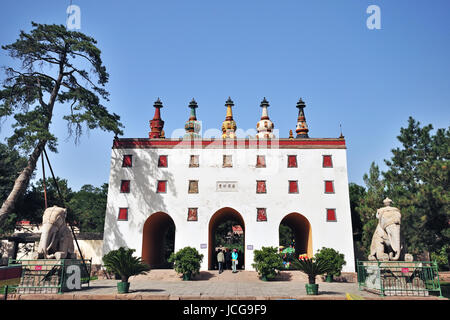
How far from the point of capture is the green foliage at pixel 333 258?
20250 millimetres

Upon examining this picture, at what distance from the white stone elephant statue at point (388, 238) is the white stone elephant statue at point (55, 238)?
42.8ft

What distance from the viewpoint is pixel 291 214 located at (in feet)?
82.6

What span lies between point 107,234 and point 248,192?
452 inches

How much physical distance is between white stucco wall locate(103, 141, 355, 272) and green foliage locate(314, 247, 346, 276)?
5.69 feet

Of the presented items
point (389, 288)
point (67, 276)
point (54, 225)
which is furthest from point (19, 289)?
point (389, 288)

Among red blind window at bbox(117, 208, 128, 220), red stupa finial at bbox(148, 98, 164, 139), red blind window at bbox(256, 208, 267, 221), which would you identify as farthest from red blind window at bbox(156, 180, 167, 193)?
red stupa finial at bbox(148, 98, 164, 139)

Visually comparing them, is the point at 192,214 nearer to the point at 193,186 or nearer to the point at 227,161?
the point at 193,186

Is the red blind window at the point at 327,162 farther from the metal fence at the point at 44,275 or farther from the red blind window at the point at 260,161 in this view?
the metal fence at the point at 44,275

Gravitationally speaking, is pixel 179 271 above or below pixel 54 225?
below

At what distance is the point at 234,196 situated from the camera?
81.3 feet

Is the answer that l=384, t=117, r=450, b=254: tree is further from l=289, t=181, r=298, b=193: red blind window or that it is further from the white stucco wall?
l=289, t=181, r=298, b=193: red blind window

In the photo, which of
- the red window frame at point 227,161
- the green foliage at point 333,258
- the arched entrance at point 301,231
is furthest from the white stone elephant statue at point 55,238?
the arched entrance at point 301,231

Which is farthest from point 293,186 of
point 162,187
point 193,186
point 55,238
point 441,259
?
point 55,238
